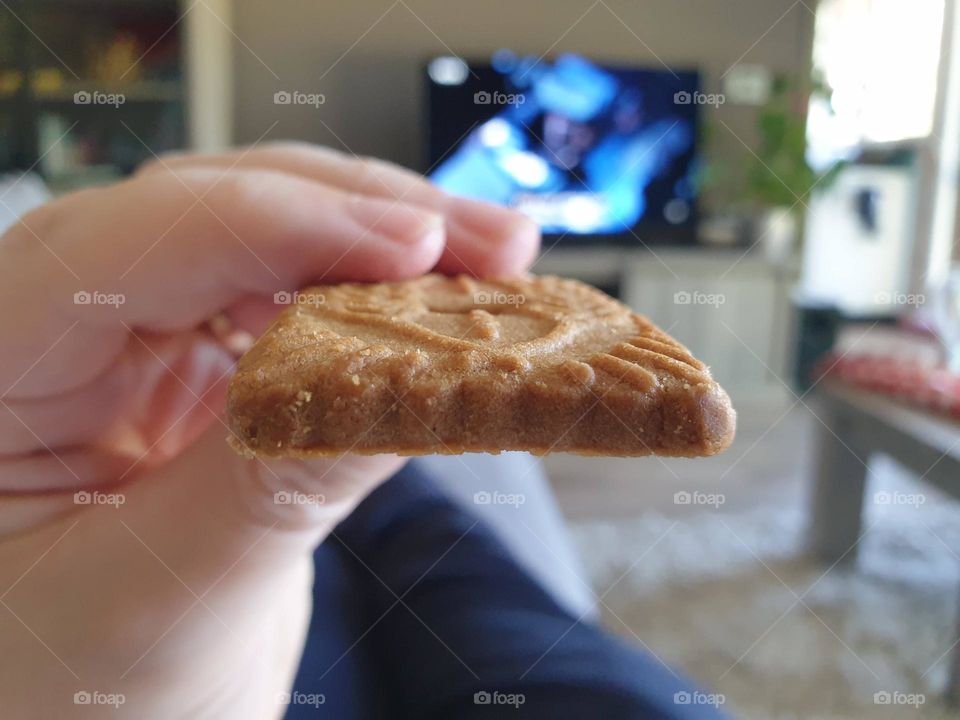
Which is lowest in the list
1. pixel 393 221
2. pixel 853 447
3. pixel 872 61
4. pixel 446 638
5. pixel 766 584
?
pixel 766 584

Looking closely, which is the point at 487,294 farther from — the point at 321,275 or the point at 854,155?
the point at 854,155

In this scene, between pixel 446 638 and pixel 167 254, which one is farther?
pixel 446 638

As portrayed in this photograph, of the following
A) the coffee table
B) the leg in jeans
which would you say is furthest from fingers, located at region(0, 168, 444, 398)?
the coffee table

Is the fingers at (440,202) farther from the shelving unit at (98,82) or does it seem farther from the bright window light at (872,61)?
the bright window light at (872,61)

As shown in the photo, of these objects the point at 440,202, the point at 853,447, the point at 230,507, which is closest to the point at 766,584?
the point at 853,447

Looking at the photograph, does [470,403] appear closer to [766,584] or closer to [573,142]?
[766,584]

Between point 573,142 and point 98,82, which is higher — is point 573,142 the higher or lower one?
the lower one

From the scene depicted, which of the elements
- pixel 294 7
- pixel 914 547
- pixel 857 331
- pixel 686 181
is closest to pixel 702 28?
pixel 686 181

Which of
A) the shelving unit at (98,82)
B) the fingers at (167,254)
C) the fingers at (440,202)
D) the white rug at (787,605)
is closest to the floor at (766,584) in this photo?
the white rug at (787,605)
